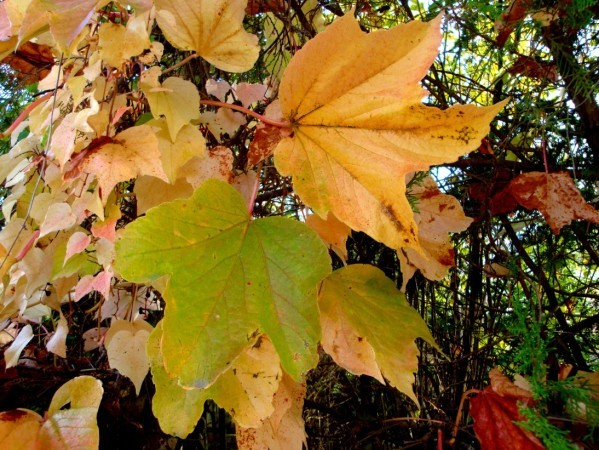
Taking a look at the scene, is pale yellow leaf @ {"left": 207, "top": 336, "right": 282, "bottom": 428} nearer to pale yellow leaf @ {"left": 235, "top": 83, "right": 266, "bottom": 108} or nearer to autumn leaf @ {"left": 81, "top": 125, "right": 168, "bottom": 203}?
autumn leaf @ {"left": 81, "top": 125, "right": 168, "bottom": 203}

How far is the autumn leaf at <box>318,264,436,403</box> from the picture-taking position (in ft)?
1.52

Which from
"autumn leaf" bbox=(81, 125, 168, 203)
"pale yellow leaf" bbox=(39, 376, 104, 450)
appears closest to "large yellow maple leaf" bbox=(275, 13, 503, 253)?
"autumn leaf" bbox=(81, 125, 168, 203)

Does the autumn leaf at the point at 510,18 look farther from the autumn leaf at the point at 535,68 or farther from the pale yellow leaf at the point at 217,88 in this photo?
the pale yellow leaf at the point at 217,88

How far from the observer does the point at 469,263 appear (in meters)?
0.83

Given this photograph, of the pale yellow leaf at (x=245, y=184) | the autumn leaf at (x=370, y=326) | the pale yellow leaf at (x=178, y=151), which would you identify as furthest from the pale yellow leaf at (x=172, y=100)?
the autumn leaf at (x=370, y=326)

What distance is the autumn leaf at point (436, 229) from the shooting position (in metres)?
0.56

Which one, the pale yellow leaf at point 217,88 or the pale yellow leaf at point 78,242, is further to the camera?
the pale yellow leaf at point 217,88

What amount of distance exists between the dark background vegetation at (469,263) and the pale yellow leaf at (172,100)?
164 mm

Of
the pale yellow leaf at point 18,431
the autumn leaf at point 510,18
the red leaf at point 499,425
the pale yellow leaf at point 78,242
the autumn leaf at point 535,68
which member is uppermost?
the autumn leaf at point 510,18

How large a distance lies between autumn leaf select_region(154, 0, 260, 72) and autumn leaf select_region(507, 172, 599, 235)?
431mm

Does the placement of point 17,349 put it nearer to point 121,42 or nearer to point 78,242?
point 78,242

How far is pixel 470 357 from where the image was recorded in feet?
2.56

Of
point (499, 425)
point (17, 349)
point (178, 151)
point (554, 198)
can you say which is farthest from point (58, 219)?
point (554, 198)

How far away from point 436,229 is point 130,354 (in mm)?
372
